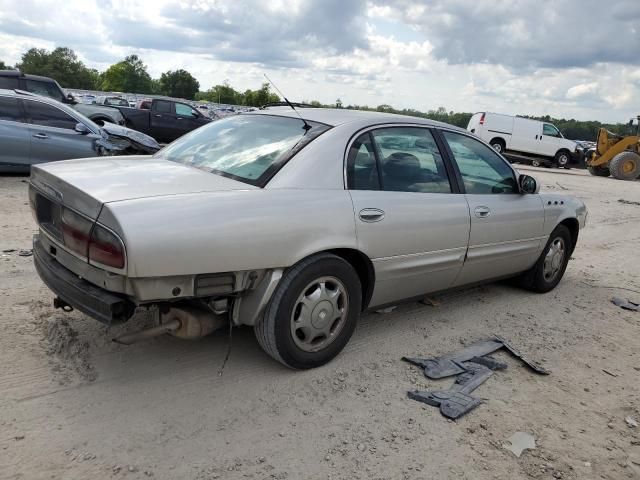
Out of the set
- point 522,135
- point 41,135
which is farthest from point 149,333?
point 522,135

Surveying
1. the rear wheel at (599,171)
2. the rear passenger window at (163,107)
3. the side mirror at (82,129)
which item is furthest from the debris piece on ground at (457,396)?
the rear wheel at (599,171)

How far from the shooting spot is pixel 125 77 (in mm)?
116312

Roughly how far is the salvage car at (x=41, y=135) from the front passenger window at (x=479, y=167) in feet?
21.0

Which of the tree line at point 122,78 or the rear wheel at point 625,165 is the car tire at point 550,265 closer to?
the rear wheel at point 625,165

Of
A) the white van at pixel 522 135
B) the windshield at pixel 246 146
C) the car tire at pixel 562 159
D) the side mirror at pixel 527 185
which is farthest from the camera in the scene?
the car tire at pixel 562 159

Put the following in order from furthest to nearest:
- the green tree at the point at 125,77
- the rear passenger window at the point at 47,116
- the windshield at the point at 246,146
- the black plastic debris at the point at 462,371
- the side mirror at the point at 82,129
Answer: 1. the green tree at the point at 125,77
2. the side mirror at the point at 82,129
3. the rear passenger window at the point at 47,116
4. the windshield at the point at 246,146
5. the black plastic debris at the point at 462,371

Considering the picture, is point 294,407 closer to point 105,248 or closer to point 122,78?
point 105,248

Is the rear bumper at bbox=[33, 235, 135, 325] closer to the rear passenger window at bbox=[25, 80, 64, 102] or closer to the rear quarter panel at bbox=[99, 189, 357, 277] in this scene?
the rear quarter panel at bbox=[99, 189, 357, 277]

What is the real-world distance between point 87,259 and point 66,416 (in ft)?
2.59

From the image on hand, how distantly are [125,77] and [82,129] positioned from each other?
4642 inches

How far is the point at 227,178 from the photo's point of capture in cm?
328

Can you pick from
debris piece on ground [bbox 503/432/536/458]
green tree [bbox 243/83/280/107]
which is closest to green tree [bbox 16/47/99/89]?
green tree [bbox 243/83/280/107]

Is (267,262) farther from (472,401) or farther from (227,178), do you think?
(472,401)

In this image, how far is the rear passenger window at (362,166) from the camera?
11.5ft
